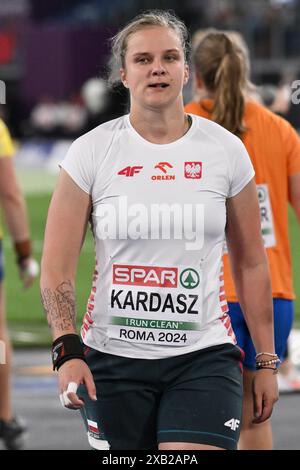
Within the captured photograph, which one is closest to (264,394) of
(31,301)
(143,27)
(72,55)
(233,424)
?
(233,424)

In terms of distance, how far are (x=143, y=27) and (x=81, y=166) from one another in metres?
0.52

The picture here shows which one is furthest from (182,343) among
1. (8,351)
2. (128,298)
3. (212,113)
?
(8,351)

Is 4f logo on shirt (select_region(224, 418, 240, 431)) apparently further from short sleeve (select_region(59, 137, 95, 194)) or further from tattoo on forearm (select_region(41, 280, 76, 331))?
short sleeve (select_region(59, 137, 95, 194))

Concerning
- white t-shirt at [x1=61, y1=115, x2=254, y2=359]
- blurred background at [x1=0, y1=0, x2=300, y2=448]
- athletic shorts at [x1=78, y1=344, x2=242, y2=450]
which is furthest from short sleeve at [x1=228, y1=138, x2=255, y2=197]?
blurred background at [x1=0, y1=0, x2=300, y2=448]

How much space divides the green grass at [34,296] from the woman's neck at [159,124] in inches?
281

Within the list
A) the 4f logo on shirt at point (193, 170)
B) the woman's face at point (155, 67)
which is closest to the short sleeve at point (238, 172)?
the 4f logo on shirt at point (193, 170)

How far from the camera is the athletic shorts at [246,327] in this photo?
602 centimetres

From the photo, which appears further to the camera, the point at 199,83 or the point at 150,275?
the point at 199,83

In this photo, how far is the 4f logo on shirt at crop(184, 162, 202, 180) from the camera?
4.65m

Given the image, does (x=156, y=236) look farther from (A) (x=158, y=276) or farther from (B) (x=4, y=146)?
(B) (x=4, y=146)

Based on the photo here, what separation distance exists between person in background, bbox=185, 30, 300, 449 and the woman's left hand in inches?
44.7

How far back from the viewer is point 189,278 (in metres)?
4.62

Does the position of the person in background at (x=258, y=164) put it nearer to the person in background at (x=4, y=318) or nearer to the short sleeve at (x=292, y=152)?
the short sleeve at (x=292, y=152)
